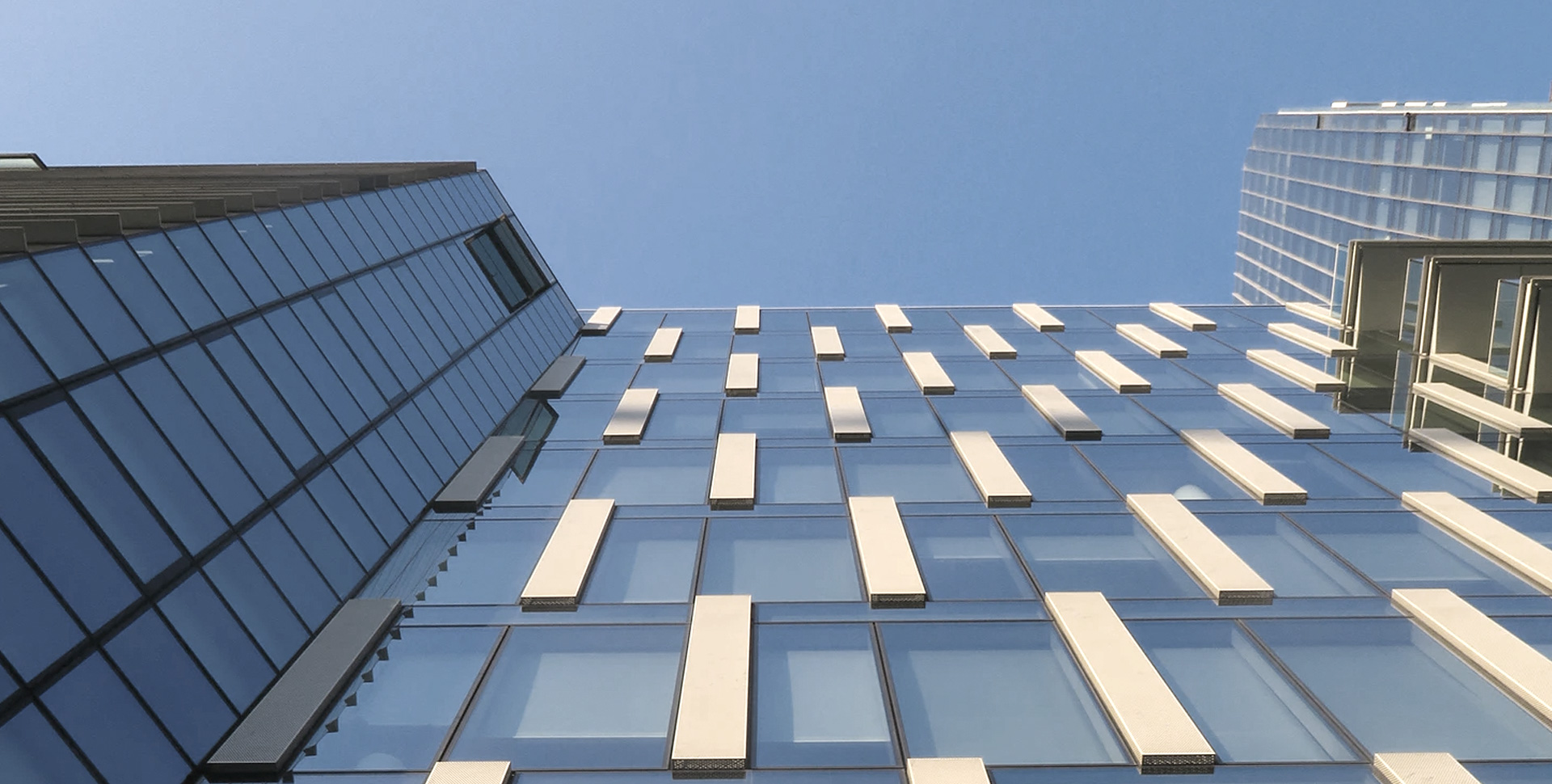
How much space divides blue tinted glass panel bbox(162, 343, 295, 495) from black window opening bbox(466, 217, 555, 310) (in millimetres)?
15901

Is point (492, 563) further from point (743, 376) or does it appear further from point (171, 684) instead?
point (743, 376)

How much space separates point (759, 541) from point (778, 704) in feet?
16.3

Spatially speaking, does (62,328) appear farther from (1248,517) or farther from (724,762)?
(1248,517)

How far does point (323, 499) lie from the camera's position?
1639 centimetres

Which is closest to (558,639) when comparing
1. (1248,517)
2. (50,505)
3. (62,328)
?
(50,505)

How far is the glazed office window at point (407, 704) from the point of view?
1210 centimetres

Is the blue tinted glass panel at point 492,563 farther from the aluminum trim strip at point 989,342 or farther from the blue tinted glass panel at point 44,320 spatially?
the aluminum trim strip at point 989,342

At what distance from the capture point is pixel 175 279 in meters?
16.3

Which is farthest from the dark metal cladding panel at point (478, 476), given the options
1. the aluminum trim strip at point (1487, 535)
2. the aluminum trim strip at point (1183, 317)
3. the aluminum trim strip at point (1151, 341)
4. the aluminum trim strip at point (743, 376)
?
the aluminum trim strip at point (1183, 317)

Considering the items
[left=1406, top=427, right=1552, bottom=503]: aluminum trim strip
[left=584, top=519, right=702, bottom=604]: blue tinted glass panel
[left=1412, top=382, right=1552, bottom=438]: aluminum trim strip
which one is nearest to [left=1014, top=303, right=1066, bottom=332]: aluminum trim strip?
[left=1412, top=382, right=1552, bottom=438]: aluminum trim strip

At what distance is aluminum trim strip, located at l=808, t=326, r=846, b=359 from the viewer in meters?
30.4

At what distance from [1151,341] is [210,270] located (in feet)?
80.5

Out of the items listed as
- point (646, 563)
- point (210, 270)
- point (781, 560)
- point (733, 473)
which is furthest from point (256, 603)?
point (733, 473)

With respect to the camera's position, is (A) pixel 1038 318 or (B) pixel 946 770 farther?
(A) pixel 1038 318
